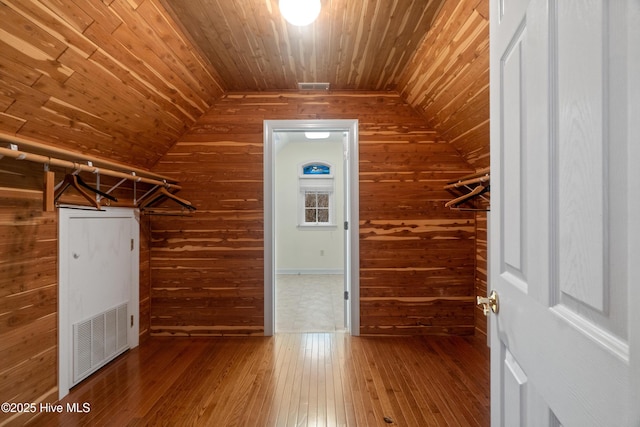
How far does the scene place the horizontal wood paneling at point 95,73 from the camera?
1.45 metres

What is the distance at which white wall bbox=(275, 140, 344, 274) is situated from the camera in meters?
6.52

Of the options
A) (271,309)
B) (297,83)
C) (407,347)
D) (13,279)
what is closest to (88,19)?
(13,279)

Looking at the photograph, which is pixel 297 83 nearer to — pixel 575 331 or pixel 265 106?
pixel 265 106

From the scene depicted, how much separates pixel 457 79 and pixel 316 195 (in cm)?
460

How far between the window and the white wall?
11 centimetres

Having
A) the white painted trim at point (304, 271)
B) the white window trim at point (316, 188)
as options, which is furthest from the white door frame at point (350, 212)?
the white window trim at point (316, 188)

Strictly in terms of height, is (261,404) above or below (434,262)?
below

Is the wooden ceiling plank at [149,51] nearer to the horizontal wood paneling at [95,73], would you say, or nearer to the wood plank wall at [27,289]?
the horizontal wood paneling at [95,73]

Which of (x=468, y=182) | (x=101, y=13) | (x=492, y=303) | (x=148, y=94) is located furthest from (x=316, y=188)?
(x=492, y=303)

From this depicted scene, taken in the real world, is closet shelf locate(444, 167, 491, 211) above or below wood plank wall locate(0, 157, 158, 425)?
above

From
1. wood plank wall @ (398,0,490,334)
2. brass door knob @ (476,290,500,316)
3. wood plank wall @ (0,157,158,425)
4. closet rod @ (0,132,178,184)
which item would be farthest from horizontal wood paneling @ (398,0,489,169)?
wood plank wall @ (0,157,158,425)

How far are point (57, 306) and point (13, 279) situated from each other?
14.2 inches

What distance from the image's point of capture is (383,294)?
3158 millimetres

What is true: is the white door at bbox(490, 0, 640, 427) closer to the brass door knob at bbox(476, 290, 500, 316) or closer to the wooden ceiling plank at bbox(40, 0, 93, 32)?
the brass door knob at bbox(476, 290, 500, 316)
